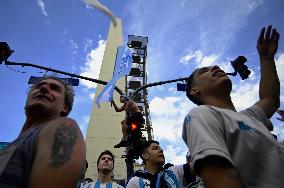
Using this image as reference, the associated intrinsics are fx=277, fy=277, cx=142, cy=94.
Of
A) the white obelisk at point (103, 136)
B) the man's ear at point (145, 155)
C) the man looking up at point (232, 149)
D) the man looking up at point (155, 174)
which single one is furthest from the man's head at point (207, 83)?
the white obelisk at point (103, 136)

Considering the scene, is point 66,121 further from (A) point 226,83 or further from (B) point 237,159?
(A) point 226,83

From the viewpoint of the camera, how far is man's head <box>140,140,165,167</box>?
5469 mm

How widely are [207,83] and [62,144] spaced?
141 centimetres

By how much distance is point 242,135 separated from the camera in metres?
1.68

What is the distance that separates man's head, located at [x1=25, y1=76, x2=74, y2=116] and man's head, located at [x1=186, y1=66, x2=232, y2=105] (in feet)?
3.97

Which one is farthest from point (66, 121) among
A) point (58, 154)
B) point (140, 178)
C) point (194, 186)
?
point (140, 178)

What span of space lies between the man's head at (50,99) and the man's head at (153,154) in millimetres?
3062

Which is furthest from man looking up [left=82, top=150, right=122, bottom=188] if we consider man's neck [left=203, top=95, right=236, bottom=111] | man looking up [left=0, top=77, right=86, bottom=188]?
man looking up [left=0, top=77, right=86, bottom=188]

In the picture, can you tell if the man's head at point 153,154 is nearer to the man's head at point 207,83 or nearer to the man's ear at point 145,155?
the man's ear at point 145,155

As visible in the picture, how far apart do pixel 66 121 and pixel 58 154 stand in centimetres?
30

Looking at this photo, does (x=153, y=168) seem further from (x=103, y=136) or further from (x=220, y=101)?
(x=103, y=136)

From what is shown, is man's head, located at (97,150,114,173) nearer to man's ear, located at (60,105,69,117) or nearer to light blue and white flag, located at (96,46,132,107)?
light blue and white flag, located at (96,46,132,107)

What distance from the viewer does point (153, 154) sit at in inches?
220

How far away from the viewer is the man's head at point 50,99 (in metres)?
2.37
